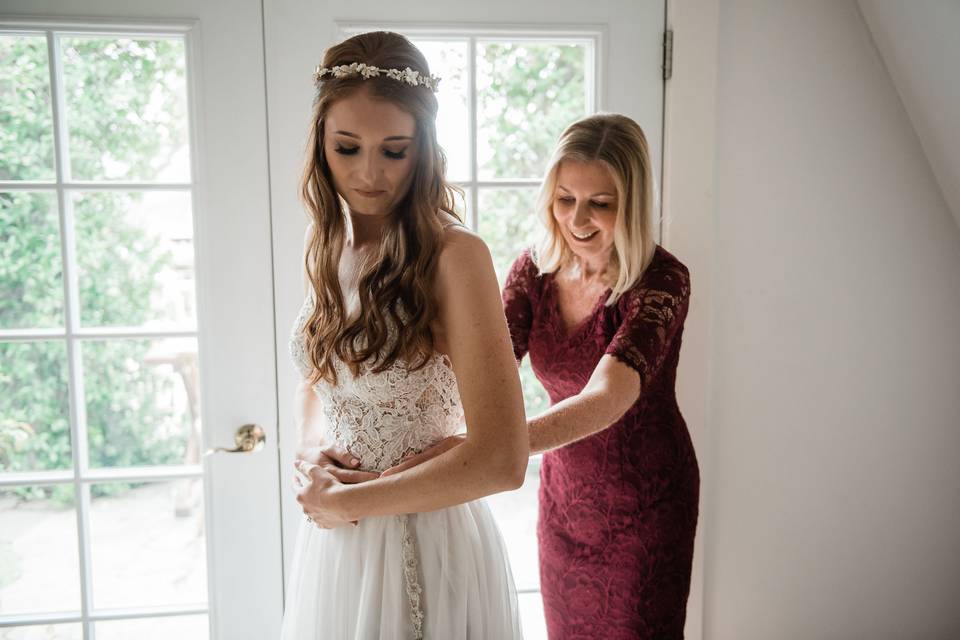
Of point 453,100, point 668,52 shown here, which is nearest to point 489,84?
point 453,100

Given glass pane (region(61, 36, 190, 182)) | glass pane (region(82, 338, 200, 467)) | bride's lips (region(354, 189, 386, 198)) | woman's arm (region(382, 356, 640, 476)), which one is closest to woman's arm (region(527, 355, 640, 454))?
woman's arm (region(382, 356, 640, 476))

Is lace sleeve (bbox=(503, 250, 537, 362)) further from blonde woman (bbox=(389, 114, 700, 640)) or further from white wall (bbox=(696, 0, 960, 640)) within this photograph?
white wall (bbox=(696, 0, 960, 640))

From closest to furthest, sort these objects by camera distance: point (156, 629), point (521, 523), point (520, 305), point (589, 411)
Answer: point (589, 411), point (520, 305), point (156, 629), point (521, 523)

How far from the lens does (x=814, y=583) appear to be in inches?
67.7

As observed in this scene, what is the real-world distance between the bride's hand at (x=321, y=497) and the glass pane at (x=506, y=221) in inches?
28.4

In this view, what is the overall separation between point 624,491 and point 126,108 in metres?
1.43

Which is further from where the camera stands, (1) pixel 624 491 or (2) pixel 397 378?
(1) pixel 624 491

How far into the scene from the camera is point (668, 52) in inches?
59.9

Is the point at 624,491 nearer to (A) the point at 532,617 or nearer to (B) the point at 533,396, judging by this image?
(B) the point at 533,396

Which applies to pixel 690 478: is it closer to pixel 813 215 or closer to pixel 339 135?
pixel 813 215

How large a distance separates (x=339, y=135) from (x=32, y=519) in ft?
4.33

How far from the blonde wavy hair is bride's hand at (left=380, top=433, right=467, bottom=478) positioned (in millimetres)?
466

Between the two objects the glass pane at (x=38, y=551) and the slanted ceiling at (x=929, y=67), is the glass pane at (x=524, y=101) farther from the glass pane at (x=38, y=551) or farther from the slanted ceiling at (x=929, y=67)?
the glass pane at (x=38, y=551)

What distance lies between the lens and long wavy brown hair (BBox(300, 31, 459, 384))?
0.95 m
